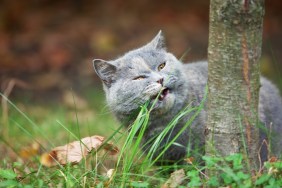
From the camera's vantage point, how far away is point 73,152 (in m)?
3.00

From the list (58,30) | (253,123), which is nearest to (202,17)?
(58,30)

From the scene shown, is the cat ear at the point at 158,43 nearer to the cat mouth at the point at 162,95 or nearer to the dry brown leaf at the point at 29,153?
the cat mouth at the point at 162,95

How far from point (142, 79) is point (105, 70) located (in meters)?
0.32

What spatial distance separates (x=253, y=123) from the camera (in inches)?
104

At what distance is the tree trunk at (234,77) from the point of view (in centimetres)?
250

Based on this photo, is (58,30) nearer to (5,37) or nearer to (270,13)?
(5,37)

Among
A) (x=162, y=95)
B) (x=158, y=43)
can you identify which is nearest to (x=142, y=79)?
(x=162, y=95)

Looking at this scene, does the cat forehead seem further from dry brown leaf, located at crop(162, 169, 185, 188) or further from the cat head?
dry brown leaf, located at crop(162, 169, 185, 188)

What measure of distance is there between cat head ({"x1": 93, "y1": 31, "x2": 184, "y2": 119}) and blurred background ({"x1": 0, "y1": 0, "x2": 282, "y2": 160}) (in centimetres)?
267

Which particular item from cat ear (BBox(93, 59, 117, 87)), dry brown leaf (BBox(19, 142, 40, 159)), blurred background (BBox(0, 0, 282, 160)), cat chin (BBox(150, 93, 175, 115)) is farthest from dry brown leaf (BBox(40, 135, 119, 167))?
blurred background (BBox(0, 0, 282, 160))

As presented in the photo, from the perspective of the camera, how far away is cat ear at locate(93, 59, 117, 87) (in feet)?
11.2

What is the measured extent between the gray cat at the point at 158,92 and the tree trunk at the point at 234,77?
1.48 ft

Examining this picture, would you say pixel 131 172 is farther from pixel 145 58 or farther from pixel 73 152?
pixel 145 58

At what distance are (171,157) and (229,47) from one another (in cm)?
109
